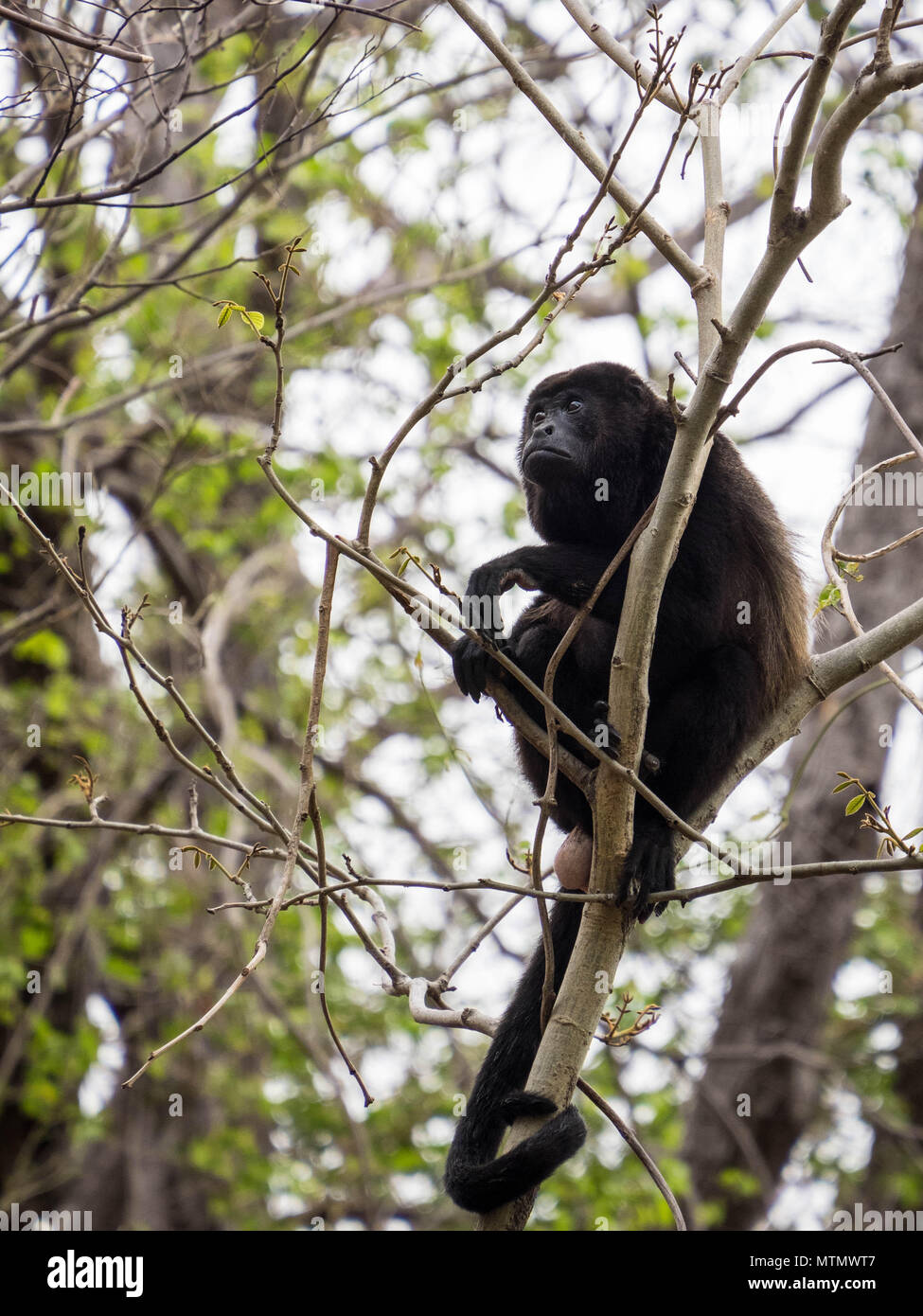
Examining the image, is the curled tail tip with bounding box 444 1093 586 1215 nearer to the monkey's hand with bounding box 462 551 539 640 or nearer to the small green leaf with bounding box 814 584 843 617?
the monkey's hand with bounding box 462 551 539 640

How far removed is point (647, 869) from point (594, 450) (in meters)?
1.87

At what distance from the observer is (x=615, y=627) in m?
4.32

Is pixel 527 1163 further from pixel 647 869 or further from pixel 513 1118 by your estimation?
pixel 647 869

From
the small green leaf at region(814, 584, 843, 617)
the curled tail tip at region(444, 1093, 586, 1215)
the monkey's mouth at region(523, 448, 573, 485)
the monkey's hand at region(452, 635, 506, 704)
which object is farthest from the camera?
the monkey's mouth at region(523, 448, 573, 485)

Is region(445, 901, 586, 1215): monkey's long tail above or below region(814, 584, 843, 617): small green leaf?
below

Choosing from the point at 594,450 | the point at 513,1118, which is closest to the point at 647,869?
the point at 513,1118

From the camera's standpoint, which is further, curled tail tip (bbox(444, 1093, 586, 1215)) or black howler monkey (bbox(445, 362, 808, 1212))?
black howler monkey (bbox(445, 362, 808, 1212))

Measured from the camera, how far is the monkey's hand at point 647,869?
335cm

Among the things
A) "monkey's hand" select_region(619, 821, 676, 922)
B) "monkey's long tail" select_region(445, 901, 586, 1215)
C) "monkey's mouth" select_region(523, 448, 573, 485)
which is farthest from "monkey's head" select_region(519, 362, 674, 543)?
"monkey's long tail" select_region(445, 901, 586, 1215)

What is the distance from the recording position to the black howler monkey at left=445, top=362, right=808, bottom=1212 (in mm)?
3832

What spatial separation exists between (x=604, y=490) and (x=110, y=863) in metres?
6.47
